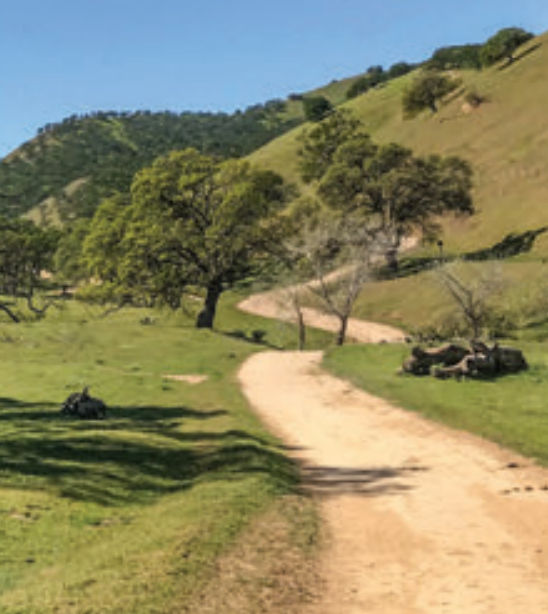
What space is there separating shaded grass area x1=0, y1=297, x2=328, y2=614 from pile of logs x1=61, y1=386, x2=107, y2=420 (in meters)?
0.58

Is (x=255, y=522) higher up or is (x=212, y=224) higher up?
(x=212, y=224)

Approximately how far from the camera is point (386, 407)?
25719mm

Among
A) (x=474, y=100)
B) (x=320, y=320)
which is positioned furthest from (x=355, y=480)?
(x=474, y=100)

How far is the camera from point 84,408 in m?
24.2

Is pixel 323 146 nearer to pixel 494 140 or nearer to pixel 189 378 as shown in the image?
pixel 494 140

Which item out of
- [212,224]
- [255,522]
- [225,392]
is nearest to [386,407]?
[225,392]

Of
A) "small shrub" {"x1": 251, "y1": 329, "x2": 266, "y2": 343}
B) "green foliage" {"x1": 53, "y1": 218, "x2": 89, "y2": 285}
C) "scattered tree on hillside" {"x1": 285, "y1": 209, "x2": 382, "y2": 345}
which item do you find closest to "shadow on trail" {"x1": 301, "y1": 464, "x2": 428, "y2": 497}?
"scattered tree on hillside" {"x1": 285, "y1": 209, "x2": 382, "y2": 345}

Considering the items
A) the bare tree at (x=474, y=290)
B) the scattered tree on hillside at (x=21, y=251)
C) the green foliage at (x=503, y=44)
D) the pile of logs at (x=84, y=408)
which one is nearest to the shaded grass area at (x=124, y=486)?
the pile of logs at (x=84, y=408)

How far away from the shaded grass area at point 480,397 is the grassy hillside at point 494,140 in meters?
41.0

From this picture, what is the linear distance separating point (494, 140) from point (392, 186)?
150 ft

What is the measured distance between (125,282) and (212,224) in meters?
9.76

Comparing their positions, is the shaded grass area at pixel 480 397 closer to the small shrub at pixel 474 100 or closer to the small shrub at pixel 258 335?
the small shrub at pixel 258 335

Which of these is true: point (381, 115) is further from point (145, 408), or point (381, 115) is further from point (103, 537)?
point (103, 537)

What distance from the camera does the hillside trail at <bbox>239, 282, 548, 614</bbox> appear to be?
29.4ft
